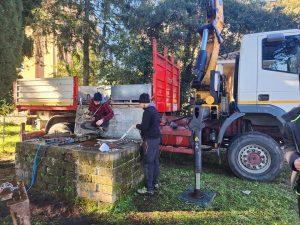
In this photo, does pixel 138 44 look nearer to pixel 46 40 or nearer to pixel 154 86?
pixel 46 40

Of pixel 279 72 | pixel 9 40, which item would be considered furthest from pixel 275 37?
pixel 9 40

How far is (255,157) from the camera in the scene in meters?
5.88

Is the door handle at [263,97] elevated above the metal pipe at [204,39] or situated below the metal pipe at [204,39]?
below

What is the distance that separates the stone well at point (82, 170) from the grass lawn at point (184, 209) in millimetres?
183

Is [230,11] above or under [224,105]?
above

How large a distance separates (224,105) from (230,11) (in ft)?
30.4

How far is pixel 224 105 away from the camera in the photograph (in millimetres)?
6617

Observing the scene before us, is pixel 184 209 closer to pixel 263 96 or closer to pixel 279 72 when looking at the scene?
pixel 263 96

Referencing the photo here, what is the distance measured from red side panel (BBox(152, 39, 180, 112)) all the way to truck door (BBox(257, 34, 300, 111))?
206 cm

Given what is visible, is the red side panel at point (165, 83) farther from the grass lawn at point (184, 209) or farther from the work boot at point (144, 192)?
the work boot at point (144, 192)

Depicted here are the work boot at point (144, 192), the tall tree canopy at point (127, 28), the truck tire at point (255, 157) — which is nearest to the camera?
the work boot at point (144, 192)

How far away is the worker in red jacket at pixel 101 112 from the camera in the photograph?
6388mm

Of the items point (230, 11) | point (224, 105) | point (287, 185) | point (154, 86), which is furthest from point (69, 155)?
point (230, 11)

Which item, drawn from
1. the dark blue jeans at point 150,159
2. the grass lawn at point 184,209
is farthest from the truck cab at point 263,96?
the dark blue jeans at point 150,159
